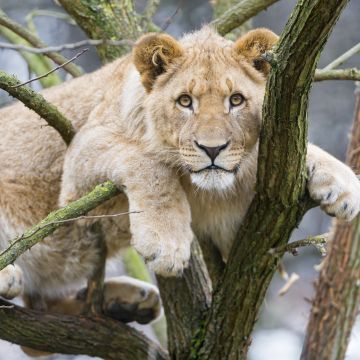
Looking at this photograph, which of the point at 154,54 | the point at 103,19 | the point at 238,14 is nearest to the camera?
the point at 154,54

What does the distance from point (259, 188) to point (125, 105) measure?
1.21 meters

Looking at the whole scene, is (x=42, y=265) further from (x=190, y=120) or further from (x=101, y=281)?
(x=190, y=120)

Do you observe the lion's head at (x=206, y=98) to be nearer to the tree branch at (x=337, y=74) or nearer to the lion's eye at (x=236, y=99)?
the lion's eye at (x=236, y=99)

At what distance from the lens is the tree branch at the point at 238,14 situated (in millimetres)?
6424

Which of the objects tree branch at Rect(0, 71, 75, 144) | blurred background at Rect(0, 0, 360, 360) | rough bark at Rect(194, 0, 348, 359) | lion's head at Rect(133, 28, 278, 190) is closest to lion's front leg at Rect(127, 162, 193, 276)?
lion's head at Rect(133, 28, 278, 190)

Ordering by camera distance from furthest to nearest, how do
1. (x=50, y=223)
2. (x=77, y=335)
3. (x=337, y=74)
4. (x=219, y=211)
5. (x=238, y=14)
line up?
(x=238, y=14), (x=77, y=335), (x=337, y=74), (x=219, y=211), (x=50, y=223)

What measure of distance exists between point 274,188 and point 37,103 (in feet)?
4.52

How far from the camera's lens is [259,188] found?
15.2 feet

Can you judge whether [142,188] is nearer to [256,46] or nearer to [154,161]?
[154,161]

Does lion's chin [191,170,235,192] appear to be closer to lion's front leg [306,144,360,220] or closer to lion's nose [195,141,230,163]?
lion's nose [195,141,230,163]

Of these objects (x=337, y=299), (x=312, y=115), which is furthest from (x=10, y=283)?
(x=312, y=115)

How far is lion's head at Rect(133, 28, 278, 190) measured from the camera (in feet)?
15.2

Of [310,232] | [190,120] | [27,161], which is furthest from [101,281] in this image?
[310,232]

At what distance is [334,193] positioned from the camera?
4.59 meters
